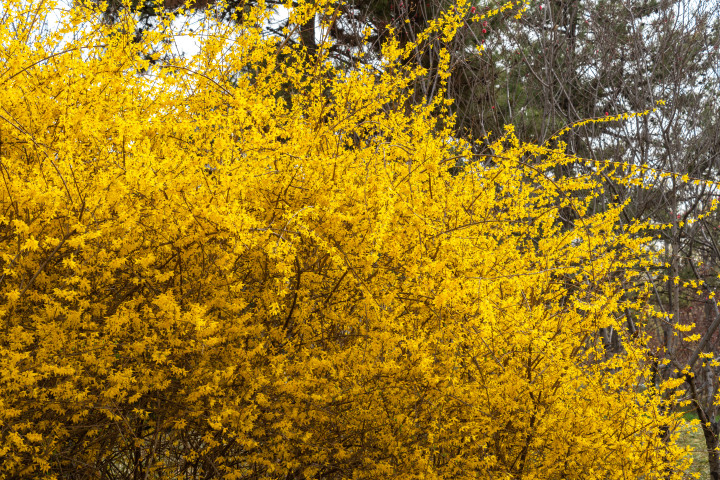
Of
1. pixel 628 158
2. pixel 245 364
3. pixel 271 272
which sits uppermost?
pixel 628 158

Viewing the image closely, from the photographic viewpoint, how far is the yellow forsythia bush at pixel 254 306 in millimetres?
2641

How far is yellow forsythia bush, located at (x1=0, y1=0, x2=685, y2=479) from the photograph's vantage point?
2.64 m

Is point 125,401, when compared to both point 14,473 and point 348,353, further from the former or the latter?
point 348,353

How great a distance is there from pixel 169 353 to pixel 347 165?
3.69 ft

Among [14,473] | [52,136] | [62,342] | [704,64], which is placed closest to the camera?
[62,342]

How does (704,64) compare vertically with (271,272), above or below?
above

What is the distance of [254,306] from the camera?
3.17 meters

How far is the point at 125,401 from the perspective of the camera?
2.95 meters

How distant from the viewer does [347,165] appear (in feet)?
10.3

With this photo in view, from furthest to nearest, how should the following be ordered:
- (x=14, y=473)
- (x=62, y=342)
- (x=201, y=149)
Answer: (x=201, y=149) → (x=14, y=473) → (x=62, y=342)

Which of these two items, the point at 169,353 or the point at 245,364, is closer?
Answer: the point at 169,353

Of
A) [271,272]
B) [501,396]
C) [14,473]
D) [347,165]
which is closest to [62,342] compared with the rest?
[14,473]

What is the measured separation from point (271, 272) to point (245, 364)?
421 millimetres

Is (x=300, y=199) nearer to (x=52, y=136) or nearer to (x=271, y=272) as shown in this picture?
(x=271, y=272)
